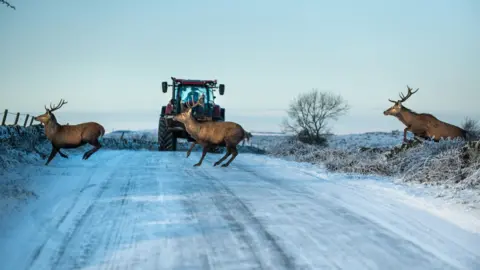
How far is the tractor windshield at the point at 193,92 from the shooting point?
19688 mm

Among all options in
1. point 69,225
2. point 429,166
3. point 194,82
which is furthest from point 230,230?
point 194,82

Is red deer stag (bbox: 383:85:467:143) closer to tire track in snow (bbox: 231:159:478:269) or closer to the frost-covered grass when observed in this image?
the frost-covered grass

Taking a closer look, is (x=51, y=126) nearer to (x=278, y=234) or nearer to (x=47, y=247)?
(x=47, y=247)

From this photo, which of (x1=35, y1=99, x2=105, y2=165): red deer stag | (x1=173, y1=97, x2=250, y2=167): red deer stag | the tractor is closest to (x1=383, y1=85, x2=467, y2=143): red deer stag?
(x1=173, y1=97, x2=250, y2=167): red deer stag

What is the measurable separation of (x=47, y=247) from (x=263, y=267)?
2.02 metres

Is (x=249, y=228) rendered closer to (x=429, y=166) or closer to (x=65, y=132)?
(x=429, y=166)

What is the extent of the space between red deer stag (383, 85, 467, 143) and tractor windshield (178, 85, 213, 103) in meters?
10.3

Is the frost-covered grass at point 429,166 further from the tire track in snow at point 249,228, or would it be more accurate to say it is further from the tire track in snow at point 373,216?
the tire track in snow at point 249,228

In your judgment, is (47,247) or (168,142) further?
(168,142)

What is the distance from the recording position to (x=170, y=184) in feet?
23.2

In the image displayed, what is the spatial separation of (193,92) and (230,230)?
53.1 feet

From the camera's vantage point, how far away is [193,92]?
19828mm

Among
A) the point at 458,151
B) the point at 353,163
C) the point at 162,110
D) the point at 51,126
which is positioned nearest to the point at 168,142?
the point at 162,110

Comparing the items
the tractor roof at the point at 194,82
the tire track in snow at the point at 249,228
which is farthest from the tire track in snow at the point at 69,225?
the tractor roof at the point at 194,82
